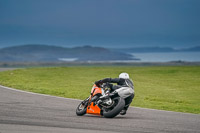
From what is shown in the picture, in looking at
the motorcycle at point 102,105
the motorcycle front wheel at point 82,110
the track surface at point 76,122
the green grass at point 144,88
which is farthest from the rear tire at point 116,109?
the green grass at point 144,88

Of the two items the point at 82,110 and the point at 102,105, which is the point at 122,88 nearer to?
the point at 102,105

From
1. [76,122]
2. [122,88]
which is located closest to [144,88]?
[122,88]

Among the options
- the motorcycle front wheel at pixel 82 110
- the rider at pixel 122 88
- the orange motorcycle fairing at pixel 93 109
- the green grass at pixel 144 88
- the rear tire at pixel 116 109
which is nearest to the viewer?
the rear tire at pixel 116 109

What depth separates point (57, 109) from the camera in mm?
12016

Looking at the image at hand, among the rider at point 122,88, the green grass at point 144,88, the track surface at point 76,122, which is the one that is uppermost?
the rider at point 122,88

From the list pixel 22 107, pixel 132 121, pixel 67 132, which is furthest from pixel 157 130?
pixel 22 107

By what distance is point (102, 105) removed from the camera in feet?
34.9

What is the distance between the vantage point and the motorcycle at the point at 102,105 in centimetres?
1029

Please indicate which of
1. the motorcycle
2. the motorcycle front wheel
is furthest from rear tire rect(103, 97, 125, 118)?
the motorcycle front wheel

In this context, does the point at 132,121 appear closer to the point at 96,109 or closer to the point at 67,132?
the point at 96,109

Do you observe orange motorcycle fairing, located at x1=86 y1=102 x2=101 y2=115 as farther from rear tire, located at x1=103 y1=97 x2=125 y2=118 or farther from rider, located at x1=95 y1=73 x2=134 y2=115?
rider, located at x1=95 y1=73 x2=134 y2=115

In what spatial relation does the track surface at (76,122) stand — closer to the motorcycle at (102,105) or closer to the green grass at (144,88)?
the motorcycle at (102,105)

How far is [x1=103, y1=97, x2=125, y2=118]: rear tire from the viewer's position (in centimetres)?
1021

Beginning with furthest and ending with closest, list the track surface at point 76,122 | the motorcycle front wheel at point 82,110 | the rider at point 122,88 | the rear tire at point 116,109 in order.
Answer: the motorcycle front wheel at point 82,110 < the rider at point 122,88 < the rear tire at point 116,109 < the track surface at point 76,122
